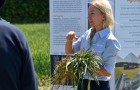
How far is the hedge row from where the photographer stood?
25969mm

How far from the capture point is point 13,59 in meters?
3.14

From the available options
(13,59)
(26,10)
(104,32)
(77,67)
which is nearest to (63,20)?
(104,32)

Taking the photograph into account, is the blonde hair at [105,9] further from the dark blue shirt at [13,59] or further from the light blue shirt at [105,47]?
the dark blue shirt at [13,59]

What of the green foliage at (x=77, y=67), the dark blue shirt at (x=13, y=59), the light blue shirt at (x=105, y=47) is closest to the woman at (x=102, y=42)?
the light blue shirt at (x=105, y=47)

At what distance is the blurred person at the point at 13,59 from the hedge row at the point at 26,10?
22.7 m

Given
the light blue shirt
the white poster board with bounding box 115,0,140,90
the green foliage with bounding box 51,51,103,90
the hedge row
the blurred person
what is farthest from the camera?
the hedge row

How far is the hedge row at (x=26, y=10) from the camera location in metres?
26.0

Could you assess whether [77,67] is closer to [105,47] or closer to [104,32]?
[105,47]

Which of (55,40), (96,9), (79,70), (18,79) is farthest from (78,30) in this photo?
(18,79)

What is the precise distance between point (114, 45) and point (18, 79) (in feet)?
5.70

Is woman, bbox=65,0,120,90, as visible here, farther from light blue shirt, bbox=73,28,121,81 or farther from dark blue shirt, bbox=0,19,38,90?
dark blue shirt, bbox=0,19,38,90

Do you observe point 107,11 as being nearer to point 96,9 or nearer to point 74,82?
point 96,9

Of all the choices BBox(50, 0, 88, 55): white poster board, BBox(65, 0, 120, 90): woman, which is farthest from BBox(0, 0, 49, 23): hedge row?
BBox(65, 0, 120, 90): woman

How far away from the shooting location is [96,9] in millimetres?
4797
